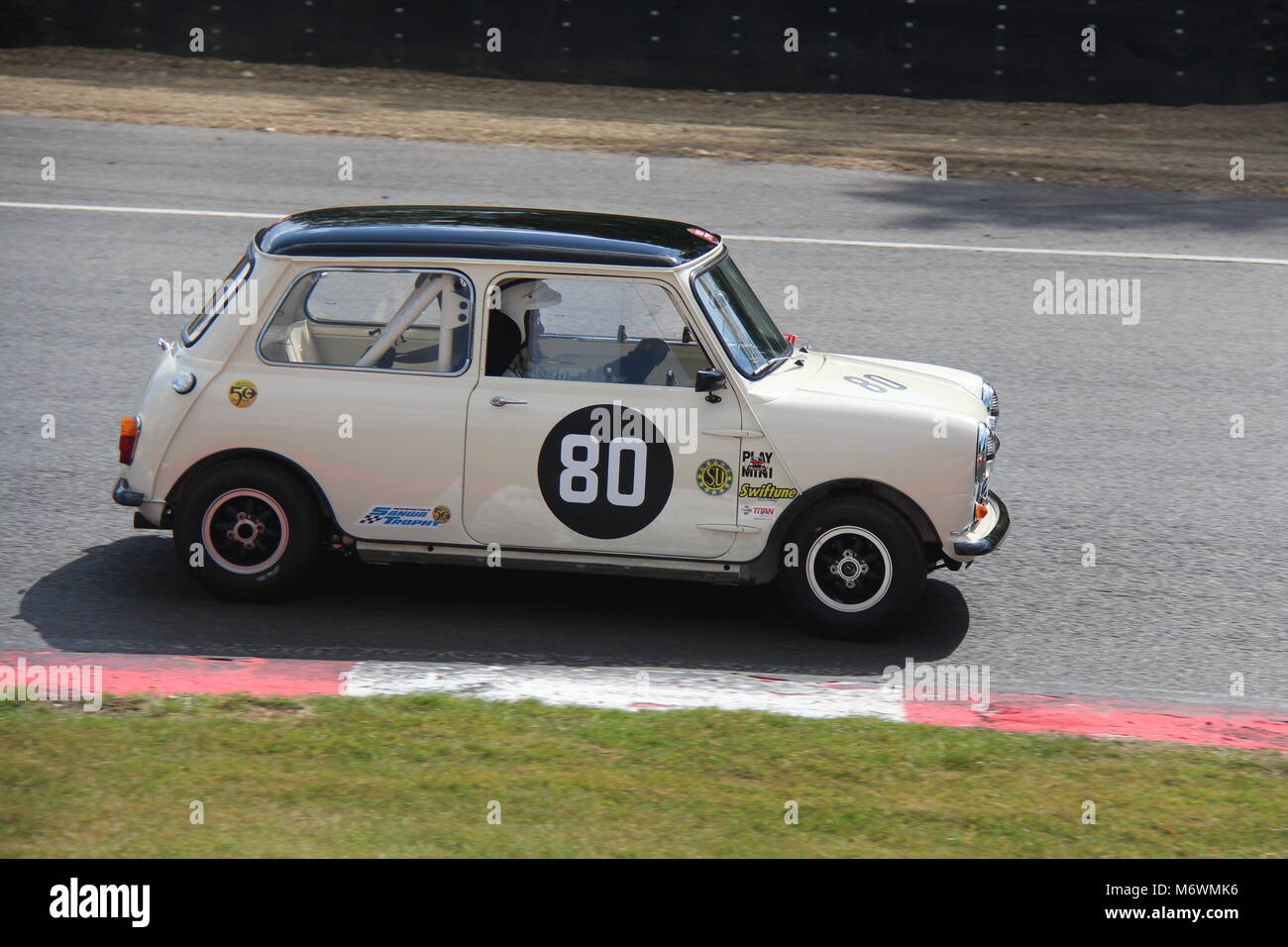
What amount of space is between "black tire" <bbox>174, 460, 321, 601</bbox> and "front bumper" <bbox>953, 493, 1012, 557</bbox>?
2779mm

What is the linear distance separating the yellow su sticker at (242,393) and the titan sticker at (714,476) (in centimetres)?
196

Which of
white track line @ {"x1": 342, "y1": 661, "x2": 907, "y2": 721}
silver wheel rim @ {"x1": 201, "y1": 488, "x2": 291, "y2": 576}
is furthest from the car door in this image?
silver wheel rim @ {"x1": 201, "y1": 488, "x2": 291, "y2": 576}

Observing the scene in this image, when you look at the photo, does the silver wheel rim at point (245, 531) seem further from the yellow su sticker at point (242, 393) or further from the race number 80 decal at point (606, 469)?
the race number 80 decal at point (606, 469)

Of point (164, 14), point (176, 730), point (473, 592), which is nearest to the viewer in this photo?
point (176, 730)

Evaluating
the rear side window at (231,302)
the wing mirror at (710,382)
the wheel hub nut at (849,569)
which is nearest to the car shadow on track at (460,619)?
the wheel hub nut at (849,569)

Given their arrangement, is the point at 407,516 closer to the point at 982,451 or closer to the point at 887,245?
the point at 982,451

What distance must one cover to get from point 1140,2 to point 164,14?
1276 centimetres

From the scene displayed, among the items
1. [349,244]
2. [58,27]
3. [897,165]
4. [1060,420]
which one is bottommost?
[1060,420]

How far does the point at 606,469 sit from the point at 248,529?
1.61 meters

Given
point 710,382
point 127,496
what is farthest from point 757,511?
point 127,496

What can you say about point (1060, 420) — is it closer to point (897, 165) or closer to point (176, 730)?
point (176, 730)

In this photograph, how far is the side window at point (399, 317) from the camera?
6.43 meters

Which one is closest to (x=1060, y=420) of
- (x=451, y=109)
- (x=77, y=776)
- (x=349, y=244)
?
(x=349, y=244)
